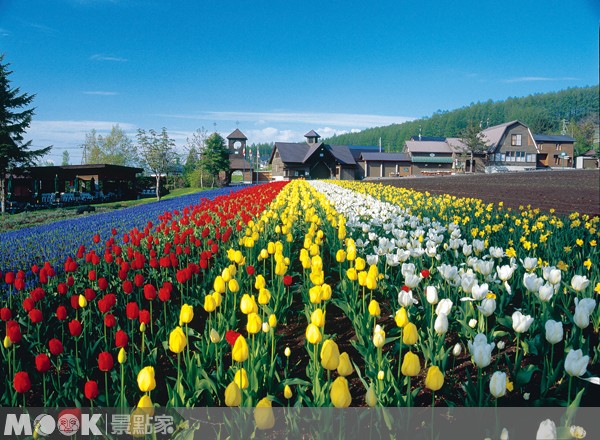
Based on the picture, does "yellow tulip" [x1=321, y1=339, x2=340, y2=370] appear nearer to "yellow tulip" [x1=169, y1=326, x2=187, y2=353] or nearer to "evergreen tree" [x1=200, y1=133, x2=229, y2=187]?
"yellow tulip" [x1=169, y1=326, x2=187, y2=353]

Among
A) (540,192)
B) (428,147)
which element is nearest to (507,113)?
(428,147)

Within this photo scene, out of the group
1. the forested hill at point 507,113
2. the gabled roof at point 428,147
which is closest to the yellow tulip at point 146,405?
the gabled roof at point 428,147

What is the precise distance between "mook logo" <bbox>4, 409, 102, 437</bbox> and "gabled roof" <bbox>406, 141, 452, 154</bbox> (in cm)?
6995

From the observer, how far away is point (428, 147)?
228 ft

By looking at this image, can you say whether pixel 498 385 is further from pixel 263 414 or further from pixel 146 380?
pixel 146 380

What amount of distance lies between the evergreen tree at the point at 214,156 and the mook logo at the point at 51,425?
47770mm

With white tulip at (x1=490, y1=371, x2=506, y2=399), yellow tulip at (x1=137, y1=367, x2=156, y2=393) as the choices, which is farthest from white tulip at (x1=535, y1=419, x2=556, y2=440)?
yellow tulip at (x1=137, y1=367, x2=156, y2=393)

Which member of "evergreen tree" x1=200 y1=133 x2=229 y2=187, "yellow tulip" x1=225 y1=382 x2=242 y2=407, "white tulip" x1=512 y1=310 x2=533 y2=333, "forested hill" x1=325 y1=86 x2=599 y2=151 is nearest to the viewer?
"yellow tulip" x1=225 y1=382 x2=242 y2=407

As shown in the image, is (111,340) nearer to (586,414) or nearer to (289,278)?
(289,278)

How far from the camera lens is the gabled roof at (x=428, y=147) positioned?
69.1m

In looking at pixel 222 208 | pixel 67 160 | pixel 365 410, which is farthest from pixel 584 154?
pixel 67 160

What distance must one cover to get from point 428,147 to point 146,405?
7178 centimetres

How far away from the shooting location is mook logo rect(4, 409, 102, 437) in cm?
218

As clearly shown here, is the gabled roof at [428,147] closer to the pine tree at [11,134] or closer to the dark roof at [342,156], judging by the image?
the dark roof at [342,156]
